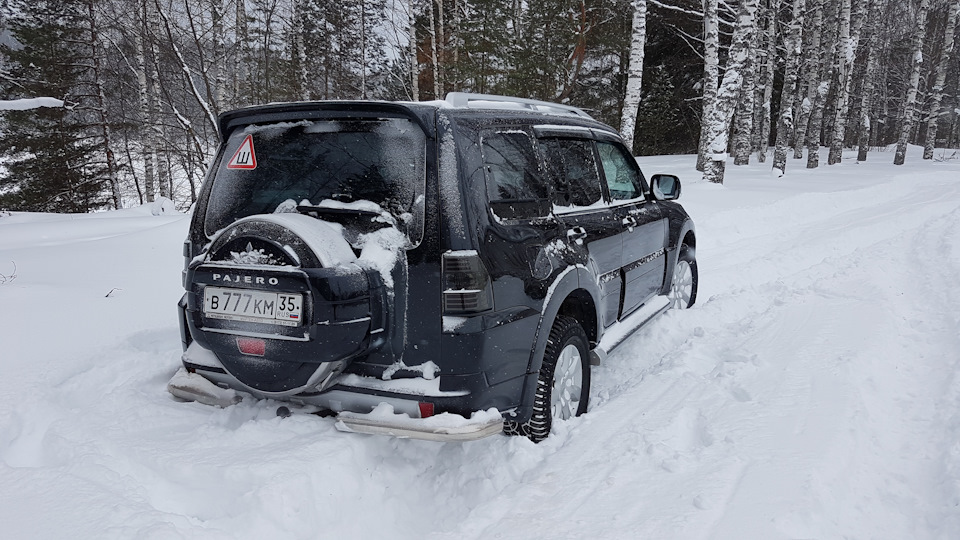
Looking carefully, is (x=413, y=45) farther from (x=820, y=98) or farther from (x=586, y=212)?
(x=586, y=212)

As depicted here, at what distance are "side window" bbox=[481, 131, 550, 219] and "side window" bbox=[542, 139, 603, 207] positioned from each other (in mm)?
186

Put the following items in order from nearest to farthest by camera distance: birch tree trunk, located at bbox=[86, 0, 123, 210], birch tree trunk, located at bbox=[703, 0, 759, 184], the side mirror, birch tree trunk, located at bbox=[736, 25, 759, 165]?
the side mirror < birch tree trunk, located at bbox=[703, 0, 759, 184] < birch tree trunk, located at bbox=[736, 25, 759, 165] < birch tree trunk, located at bbox=[86, 0, 123, 210]

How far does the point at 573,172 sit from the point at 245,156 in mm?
1960

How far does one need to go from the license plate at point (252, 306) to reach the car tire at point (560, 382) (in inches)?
47.6

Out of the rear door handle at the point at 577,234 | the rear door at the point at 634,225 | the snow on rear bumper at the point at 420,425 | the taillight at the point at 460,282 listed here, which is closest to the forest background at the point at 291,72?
the rear door at the point at 634,225

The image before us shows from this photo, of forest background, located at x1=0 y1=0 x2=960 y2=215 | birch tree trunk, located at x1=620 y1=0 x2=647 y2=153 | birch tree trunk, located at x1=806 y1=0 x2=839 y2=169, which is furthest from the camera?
birch tree trunk, located at x1=806 y1=0 x2=839 y2=169

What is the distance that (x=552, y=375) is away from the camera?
2945 millimetres

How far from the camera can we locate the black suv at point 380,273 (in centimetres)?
241

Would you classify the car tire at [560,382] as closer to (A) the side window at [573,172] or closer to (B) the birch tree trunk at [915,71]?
(A) the side window at [573,172]

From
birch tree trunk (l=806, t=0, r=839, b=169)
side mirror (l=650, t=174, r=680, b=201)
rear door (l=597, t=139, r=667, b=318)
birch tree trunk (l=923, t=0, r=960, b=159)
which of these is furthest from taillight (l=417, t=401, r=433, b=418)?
birch tree trunk (l=923, t=0, r=960, b=159)

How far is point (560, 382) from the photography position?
3.16 meters

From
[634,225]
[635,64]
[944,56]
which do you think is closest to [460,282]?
[634,225]

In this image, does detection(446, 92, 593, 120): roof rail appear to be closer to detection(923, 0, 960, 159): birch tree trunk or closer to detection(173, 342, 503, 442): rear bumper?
detection(173, 342, 503, 442): rear bumper

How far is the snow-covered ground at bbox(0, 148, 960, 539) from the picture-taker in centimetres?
227
